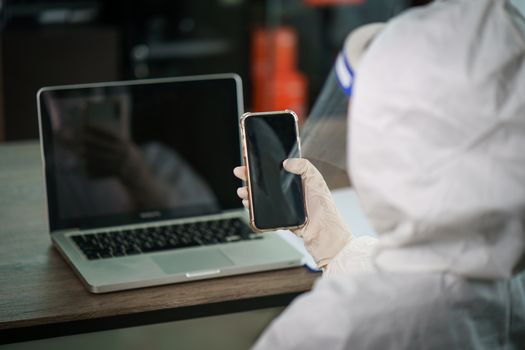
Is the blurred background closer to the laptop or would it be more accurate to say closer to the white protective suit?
the laptop

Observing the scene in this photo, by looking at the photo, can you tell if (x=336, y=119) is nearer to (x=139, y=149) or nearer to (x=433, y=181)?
(x=139, y=149)

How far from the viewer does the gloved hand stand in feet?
4.41

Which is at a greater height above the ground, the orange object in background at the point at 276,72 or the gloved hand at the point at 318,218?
the gloved hand at the point at 318,218

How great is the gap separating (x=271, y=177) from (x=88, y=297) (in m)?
0.32

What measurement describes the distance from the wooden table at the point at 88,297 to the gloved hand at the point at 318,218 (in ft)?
0.26

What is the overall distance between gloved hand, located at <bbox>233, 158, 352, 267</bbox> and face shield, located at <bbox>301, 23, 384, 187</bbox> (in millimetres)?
59

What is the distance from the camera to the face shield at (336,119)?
140 cm

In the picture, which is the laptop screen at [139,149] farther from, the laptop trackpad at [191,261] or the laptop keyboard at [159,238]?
the laptop trackpad at [191,261]

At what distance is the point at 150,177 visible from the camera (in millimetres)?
1624

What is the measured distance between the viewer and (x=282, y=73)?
15.1 ft

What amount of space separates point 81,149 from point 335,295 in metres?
0.77

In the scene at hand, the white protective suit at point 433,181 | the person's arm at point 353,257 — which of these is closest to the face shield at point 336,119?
the person's arm at point 353,257

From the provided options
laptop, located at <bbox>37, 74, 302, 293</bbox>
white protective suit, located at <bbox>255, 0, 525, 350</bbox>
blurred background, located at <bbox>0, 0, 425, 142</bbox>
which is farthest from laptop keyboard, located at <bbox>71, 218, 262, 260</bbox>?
blurred background, located at <bbox>0, 0, 425, 142</bbox>

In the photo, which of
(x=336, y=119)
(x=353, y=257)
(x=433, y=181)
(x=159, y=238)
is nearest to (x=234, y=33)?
(x=336, y=119)
